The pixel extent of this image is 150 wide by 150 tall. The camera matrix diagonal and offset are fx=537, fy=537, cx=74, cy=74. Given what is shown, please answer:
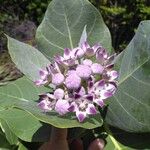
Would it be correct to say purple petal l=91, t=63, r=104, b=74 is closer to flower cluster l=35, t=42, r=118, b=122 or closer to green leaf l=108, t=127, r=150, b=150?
flower cluster l=35, t=42, r=118, b=122

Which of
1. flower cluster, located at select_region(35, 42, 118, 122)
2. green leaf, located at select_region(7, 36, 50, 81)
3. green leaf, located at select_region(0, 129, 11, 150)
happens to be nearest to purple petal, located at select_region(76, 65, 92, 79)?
flower cluster, located at select_region(35, 42, 118, 122)

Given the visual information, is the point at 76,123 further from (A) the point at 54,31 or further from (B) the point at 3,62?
(B) the point at 3,62

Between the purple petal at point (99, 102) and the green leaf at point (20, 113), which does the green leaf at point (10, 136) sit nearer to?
the green leaf at point (20, 113)

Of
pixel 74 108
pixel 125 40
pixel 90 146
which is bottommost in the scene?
pixel 125 40

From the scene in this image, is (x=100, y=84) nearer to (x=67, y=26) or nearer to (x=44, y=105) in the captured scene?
(x=44, y=105)

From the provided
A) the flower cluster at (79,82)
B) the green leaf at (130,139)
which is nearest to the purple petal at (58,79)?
the flower cluster at (79,82)

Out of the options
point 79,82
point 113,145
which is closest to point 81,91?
point 79,82

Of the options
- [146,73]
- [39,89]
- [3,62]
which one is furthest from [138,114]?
[3,62]
